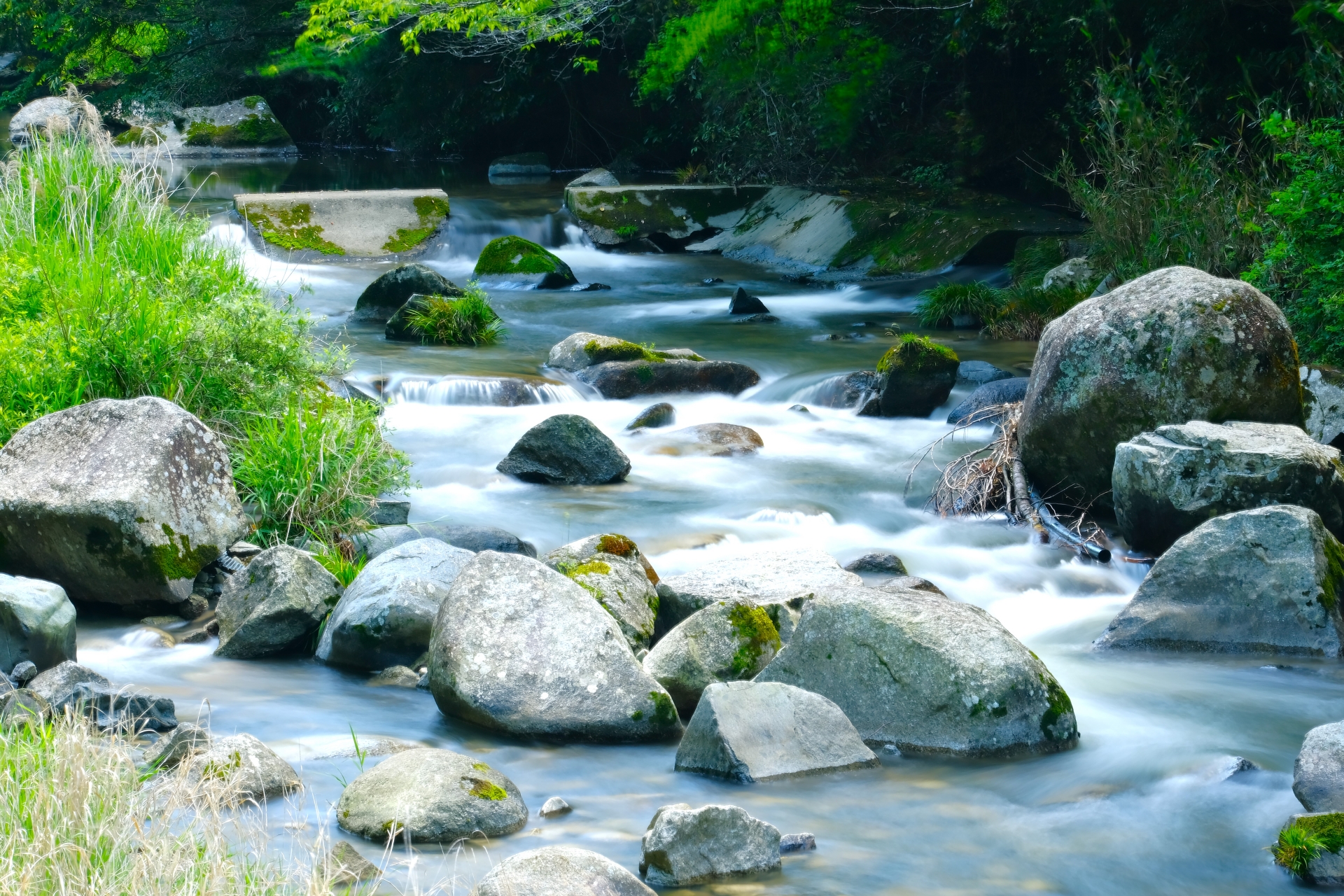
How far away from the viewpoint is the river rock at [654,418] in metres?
9.69

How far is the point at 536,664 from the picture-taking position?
Answer: 475cm

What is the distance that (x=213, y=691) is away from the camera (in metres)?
5.05

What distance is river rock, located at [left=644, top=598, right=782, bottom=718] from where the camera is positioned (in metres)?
5.07

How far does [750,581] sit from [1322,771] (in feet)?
8.25

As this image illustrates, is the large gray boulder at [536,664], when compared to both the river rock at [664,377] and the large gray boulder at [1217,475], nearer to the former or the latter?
the large gray boulder at [1217,475]

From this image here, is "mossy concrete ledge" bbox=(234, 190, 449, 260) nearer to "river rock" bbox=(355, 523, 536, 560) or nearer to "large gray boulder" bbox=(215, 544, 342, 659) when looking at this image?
"river rock" bbox=(355, 523, 536, 560)

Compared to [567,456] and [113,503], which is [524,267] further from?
[113,503]

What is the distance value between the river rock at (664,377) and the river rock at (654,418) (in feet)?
1.96

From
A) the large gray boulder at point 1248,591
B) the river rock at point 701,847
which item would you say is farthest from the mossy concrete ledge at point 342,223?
the river rock at point 701,847

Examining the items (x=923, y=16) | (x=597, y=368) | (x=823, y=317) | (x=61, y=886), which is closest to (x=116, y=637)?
(x=61, y=886)

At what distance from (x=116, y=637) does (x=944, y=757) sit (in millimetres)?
3606

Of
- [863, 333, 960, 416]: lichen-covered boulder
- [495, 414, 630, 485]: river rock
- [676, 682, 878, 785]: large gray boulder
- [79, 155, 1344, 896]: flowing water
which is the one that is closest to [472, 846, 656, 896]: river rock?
[79, 155, 1344, 896]: flowing water

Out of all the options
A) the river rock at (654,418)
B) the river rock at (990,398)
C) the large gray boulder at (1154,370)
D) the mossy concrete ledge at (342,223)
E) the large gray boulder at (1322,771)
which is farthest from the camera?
the mossy concrete ledge at (342,223)

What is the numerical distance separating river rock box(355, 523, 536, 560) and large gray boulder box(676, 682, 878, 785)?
2391mm
